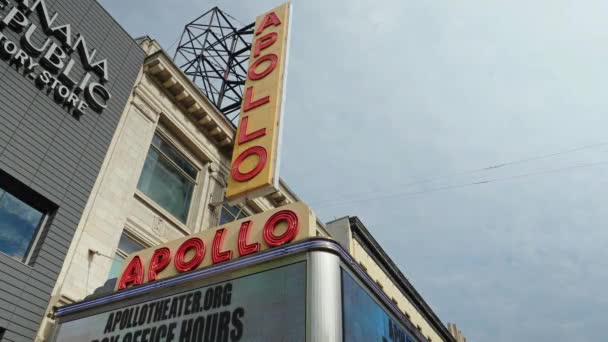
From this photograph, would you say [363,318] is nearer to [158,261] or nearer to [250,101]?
[158,261]

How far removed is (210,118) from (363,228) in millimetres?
12541

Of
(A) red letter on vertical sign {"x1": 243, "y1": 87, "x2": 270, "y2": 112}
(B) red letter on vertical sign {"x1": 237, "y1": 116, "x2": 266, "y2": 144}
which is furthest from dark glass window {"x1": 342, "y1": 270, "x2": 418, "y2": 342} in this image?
(A) red letter on vertical sign {"x1": 243, "y1": 87, "x2": 270, "y2": 112}

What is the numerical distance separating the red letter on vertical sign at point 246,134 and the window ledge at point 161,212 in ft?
11.0

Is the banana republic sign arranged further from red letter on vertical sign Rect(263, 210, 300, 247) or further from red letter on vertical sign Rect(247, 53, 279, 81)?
red letter on vertical sign Rect(263, 210, 300, 247)

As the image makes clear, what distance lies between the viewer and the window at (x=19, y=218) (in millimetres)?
10086

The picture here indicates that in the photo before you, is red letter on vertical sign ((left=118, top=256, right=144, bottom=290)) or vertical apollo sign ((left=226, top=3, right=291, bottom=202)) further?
vertical apollo sign ((left=226, top=3, right=291, bottom=202))

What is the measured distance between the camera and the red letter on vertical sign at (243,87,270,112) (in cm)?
1496

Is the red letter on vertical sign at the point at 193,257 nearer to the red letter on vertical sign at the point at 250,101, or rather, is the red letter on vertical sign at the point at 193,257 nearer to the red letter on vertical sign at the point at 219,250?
the red letter on vertical sign at the point at 219,250

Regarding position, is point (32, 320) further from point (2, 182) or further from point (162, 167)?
point (162, 167)

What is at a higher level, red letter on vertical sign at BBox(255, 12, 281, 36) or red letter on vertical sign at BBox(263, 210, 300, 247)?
red letter on vertical sign at BBox(255, 12, 281, 36)

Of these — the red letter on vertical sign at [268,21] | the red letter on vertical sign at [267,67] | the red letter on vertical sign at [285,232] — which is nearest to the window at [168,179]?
the red letter on vertical sign at [267,67]

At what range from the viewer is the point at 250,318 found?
7086 mm

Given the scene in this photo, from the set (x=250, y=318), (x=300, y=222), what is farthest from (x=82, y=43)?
(x=250, y=318)

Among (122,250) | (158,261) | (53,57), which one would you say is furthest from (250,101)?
(158,261)
